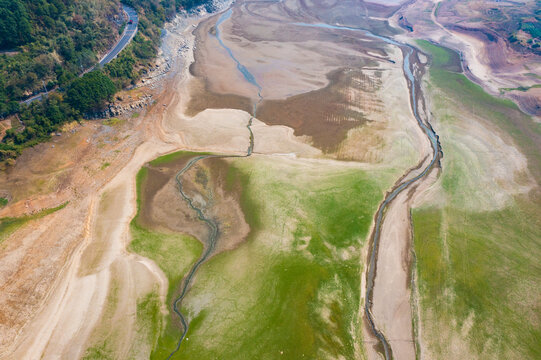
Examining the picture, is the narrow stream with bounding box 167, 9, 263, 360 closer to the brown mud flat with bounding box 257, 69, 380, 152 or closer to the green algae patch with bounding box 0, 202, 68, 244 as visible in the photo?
the brown mud flat with bounding box 257, 69, 380, 152

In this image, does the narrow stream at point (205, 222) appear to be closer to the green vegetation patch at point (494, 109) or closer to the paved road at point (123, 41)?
the paved road at point (123, 41)

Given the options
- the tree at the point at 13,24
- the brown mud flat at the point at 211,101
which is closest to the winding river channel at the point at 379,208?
the brown mud flat at the point at 211,101

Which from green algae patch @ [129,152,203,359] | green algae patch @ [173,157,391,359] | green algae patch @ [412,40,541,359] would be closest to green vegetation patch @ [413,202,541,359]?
green algae patch @ [412,40,541,359]

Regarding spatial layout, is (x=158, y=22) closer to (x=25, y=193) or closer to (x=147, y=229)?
(x=25, y=193)

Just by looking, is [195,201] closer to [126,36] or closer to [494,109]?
[126,36]

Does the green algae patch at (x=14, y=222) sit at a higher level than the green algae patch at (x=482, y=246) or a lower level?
higher

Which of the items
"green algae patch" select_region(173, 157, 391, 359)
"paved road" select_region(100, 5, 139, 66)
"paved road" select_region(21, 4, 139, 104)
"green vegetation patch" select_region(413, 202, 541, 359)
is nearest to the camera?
"green algae patch" select_region(173, 157, 391, 359)
